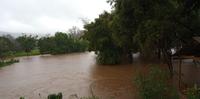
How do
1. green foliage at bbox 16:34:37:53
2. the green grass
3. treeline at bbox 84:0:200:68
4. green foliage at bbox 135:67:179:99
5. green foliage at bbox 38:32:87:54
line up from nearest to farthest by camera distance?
1. green foliage at bbox 135:67:179:99
2. treeline at bbox 84:0:200:68
3. the green grass
4. green foliage at bbox 38:32:87:54
5. green foliage at bbox 16:34:37:53

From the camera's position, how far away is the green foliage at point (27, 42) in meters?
43.6

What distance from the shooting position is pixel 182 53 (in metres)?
11.5

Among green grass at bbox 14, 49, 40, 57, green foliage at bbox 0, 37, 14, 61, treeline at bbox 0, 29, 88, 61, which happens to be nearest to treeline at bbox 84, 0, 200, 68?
green foliage at bbox 0, 37, 14, 61

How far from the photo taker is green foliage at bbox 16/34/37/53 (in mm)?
43562

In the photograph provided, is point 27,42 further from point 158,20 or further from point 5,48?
point 158,20

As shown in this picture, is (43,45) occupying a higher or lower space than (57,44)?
lower

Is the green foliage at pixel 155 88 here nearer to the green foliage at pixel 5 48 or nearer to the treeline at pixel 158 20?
the treeline at pixel 158 20

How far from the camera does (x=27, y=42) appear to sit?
43750 mm

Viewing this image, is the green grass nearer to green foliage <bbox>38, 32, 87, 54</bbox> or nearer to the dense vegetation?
the dense vegetation

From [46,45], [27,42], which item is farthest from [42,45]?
[27,42]

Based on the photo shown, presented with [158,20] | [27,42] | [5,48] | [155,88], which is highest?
[158,20]

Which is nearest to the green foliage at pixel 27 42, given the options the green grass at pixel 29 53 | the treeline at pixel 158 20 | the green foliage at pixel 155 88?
the green grass at pixel 29 53

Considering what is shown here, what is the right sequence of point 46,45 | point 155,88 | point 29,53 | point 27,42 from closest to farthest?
1. point 155,88
2. point 46,45
3. point 29,53
4. point 27,42

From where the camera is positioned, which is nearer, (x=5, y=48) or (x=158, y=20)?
(x=158, y=20)
